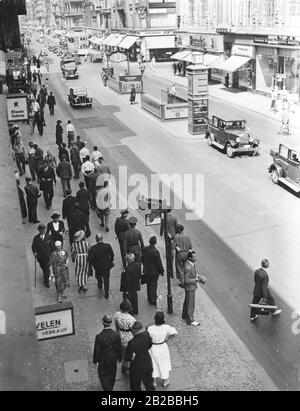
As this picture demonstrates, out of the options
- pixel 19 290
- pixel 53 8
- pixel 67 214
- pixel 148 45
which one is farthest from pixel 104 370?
pixel 53 8

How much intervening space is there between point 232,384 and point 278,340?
168 centimetres

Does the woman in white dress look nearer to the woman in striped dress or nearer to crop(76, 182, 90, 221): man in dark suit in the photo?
the woman in striped dress

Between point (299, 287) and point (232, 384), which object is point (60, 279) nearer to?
point (232, 384)

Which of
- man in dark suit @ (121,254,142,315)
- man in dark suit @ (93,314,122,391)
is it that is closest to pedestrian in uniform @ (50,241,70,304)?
man in dark suit @ (121,254,142,315)

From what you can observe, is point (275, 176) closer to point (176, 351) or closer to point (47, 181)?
point (47, 181)

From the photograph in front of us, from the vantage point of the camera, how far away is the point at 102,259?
1152 cm

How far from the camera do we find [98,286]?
12.2 meters

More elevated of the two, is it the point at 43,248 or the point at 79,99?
the point at 79,99

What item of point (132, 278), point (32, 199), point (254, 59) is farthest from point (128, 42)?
point (132, 278)

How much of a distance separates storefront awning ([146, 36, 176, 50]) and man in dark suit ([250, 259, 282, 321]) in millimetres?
68388

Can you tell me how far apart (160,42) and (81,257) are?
68.4 m
